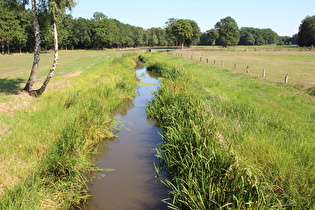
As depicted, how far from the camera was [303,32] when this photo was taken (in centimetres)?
9694

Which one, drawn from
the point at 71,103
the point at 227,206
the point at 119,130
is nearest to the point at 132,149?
the point at 119,130

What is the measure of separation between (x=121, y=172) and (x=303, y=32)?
115m

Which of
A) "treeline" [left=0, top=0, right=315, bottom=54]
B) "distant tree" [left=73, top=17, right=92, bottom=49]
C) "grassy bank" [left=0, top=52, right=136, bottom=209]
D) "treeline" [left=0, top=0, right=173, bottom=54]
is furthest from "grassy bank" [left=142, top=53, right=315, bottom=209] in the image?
"distant tree" [left=73, top=17, right=92, bottom=49]

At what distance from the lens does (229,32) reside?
344ft

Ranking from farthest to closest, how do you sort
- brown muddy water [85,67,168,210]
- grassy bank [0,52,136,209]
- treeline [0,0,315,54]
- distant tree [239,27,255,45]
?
1. distant tree [239,27,255,45]
2. treeline [0,0,315,54]
3. brown muddy water [85,67,168,210]
4. grassy bank [0,52,136,209]

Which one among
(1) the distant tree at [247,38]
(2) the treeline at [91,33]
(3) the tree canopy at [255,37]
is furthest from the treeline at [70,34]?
(3) the tree canopy at [255,37]

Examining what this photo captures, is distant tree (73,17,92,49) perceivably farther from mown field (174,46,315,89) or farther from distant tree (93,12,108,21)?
mown field (174,46,315,89)

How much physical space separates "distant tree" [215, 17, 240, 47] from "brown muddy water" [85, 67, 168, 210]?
4085 inches

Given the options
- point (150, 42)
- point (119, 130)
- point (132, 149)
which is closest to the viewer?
point (132, 149)

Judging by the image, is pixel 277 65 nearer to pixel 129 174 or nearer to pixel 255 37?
pixel 129 174

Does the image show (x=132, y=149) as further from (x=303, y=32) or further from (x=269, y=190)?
(x=303, y=32)

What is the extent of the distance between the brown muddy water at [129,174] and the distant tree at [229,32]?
104 metres

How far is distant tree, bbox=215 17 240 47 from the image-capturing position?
104750 millimetres

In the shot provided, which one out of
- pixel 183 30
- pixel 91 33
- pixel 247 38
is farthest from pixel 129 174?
pixel 247 38
